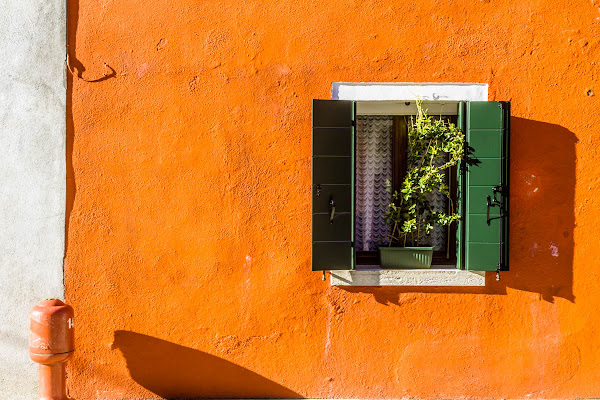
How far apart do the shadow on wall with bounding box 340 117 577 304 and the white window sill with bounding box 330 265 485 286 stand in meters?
0.16

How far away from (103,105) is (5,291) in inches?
70.2

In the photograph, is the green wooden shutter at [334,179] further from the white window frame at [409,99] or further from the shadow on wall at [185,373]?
the shadow on wall at [185,373]

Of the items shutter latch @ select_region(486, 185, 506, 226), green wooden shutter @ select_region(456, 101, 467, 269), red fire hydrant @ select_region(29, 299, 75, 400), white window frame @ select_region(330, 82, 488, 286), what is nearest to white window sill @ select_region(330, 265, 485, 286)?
white window frame @ select_region(330, 82, 488, 286)

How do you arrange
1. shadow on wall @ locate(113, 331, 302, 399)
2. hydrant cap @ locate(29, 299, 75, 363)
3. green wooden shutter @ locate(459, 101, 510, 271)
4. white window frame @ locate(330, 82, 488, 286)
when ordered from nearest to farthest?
hydrant cap @ locate(29, 299, 75, 363), green wooden shutter @ locate(459, 101, 510, 271), white window frame @ locate(330, 82, 488, 286), shadow on wall @ locate(113, 331, 302, 399)

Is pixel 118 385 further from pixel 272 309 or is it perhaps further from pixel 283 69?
pixel 283 69

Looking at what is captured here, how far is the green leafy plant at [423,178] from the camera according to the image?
4.02 metres

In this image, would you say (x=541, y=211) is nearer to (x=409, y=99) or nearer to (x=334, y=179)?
(x=409, y=99)

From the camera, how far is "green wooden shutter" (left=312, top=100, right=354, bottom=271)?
3984mm

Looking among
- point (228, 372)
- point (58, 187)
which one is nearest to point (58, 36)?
point (58, 187)

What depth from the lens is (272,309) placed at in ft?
13.8

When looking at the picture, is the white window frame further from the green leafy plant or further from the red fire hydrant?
the red fire hydrant

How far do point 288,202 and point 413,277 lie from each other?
3.99 feet

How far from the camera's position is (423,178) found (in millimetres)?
4027

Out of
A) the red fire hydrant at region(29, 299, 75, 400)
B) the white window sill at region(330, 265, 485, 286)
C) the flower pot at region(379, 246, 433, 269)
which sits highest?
the flower pot at region(379, 246, 433, 269)
